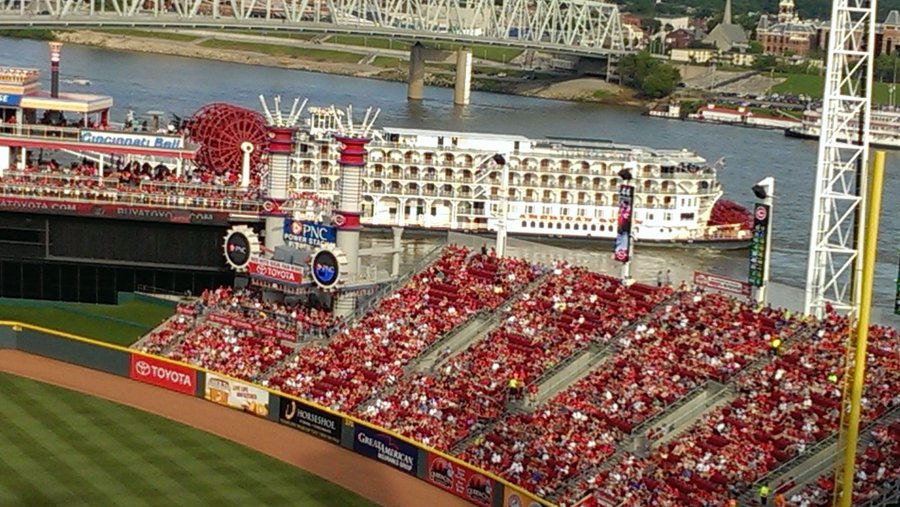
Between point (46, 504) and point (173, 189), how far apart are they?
19.1 metres

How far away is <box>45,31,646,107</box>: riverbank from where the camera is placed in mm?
165375

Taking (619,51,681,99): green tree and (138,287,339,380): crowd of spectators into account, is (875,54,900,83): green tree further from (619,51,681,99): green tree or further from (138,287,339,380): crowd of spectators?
(138,287,339,380): crowd of spectators

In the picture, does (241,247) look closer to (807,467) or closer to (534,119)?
(807,467)

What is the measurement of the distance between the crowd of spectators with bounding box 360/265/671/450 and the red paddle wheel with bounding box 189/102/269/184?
17022mm

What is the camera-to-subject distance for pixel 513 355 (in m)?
40.6

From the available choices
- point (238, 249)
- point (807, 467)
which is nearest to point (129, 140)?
point (238, 249)

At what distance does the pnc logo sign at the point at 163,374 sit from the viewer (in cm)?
4228

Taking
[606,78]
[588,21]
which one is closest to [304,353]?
[606,78]

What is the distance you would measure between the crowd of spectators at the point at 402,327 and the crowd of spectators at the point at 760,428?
8.61 meters

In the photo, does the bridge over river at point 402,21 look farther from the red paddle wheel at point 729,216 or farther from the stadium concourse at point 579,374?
the stadium concourse at point 579,374

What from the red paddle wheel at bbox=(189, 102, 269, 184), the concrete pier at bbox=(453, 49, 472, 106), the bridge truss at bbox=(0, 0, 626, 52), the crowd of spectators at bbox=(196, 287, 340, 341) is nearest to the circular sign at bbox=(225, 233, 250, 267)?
the crowd of spectators at bbox=(196, 287, 340, 341)

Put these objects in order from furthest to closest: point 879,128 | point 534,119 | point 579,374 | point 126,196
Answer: point 879,128
point 534,119
point 126,196
point 579,374

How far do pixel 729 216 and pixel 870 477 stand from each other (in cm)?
4592

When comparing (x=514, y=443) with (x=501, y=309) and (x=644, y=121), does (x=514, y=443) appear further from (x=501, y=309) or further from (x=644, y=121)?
(x=644, y=121)
